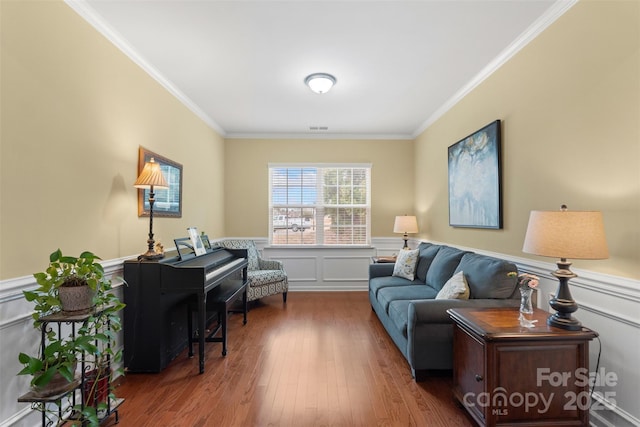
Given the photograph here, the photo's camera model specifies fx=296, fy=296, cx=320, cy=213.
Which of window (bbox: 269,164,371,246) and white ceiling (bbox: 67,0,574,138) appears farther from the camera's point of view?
window (bbox: 269,164,371,246)

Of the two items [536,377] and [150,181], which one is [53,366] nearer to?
[150,181]

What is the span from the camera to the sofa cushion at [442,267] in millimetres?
2977

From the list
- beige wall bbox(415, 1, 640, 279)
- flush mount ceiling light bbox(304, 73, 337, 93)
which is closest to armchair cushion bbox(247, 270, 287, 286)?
flush mount ceiling light bbox(304, 73, 337, 93)

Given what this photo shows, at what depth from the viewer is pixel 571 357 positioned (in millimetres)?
1620

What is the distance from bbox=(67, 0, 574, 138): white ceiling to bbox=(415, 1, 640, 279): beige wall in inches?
9.6

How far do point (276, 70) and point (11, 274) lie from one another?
2.47 metres

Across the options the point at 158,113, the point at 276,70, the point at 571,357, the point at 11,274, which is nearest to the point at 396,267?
the point at 571,357

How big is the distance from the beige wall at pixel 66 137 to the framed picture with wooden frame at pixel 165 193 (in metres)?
0.07

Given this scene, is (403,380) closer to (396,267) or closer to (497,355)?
(497,355)

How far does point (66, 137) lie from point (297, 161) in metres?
3.45

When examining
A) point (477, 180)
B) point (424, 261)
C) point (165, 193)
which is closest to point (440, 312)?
point (424, 261)

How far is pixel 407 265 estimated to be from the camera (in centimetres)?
373

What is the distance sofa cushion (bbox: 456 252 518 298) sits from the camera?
2322mm

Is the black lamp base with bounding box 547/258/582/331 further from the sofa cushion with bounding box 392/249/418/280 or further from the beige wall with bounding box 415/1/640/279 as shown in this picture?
the sofa cushion with bounding box 392/249/418/280
